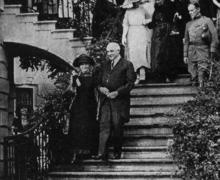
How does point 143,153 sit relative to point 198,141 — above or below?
below

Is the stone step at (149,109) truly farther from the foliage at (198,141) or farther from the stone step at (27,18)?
the stone step at (27,18)

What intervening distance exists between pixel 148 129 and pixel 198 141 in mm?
2607

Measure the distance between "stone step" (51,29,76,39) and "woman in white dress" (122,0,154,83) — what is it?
2.14 m

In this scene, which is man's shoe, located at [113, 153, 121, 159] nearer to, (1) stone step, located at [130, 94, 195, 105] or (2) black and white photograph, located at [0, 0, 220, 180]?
(2) black and white photograph, located at [0, 0, 220, 180]

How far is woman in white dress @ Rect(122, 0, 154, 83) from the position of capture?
14.4 metres

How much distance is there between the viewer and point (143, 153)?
12.2m

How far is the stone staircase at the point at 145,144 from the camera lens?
1153 cm

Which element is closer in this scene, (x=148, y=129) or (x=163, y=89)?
(x=148, y=129)

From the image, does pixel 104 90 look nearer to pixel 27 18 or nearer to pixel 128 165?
pixel 128 165

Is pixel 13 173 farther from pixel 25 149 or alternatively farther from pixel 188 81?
pixel 188 81

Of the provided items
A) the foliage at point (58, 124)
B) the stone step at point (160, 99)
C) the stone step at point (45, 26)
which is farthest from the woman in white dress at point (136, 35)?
the stone step at point (45, 26)

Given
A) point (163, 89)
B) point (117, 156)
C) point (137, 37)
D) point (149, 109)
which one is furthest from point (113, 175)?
point (137, 37)

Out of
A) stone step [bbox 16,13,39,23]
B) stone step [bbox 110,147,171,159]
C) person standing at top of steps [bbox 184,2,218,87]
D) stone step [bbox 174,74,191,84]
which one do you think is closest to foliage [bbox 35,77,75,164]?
stone step [bbox 110,147,171,159]

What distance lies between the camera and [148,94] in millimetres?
Answer: 14000
